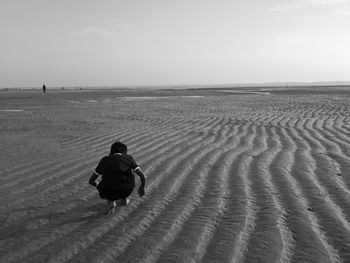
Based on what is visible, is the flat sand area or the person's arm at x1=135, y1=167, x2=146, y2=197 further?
the person's arm at x1=135, y1=167, x2=146, y2=197

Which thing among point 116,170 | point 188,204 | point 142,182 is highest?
point 116,170

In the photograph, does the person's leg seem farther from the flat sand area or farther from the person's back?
the person's back

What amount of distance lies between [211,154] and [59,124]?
21.4 feet

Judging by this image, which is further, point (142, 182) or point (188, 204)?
point (188, 204)

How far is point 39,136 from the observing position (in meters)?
9.44

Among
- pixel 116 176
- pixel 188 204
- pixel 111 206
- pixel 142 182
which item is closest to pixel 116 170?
pixel 116 176

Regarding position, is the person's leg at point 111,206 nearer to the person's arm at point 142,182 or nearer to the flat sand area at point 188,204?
the flat sand area at point 188,204

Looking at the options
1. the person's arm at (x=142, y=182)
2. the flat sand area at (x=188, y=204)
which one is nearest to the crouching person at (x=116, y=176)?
the person's arm at (x=142, y=182)

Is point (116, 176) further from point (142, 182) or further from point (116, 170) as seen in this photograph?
point (142, 182)

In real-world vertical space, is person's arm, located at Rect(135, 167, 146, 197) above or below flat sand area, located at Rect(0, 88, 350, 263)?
above

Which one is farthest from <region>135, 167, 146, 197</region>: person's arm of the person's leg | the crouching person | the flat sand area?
the person's leg

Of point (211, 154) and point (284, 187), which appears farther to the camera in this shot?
point (211, 154)

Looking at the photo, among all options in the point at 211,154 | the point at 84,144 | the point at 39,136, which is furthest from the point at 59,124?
the point at 211,154

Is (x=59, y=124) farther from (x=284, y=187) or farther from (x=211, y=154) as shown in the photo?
(x=284, y=187)
